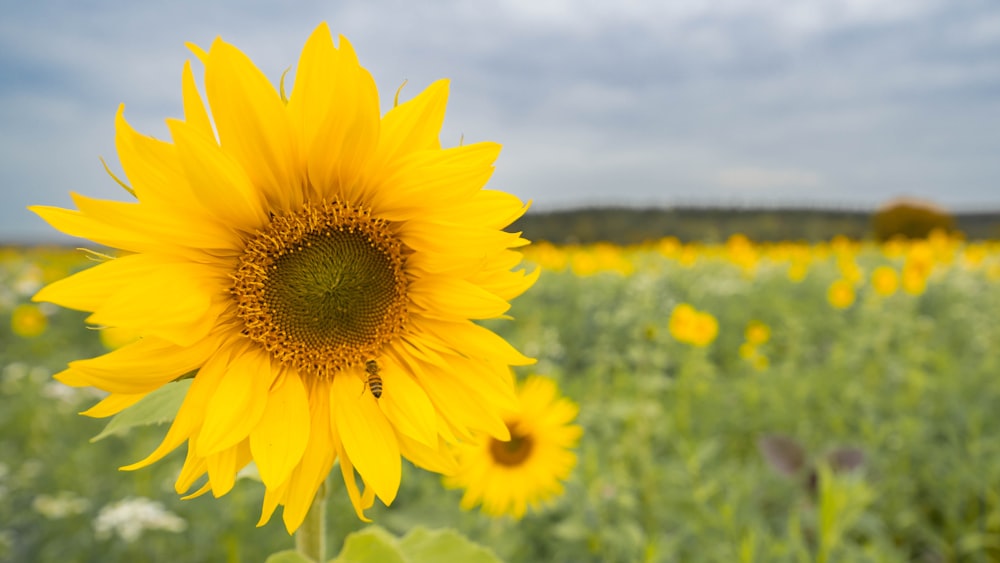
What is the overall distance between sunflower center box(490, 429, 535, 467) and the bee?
1.54 metres

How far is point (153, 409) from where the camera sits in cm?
92

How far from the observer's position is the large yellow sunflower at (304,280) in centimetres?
84

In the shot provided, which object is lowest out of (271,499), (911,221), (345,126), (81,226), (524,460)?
(911,221)

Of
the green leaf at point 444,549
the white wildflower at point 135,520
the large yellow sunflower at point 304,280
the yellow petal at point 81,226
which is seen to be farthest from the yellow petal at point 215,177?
the white wildflower at point 135,520

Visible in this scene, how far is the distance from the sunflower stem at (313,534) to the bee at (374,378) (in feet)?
0.49

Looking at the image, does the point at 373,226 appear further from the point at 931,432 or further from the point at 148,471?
the point at 931,432

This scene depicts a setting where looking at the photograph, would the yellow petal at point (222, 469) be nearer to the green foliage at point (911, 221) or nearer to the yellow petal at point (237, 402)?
the yellow petal at point (237, 402)

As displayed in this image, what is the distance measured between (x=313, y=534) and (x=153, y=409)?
0.29 meters

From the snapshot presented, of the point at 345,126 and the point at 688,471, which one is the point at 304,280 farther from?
the point at 688,471

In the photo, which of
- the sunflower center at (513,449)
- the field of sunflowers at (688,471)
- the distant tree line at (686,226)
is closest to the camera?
the sunflower center at (513,449)

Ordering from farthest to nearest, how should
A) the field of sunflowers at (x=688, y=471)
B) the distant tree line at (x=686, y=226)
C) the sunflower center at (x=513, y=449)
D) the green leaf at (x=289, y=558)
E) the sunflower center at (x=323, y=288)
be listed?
the distant tree line at (x=686, y=226) → the field of sunflowers at (x=688, y=471) → the sunflower center at (x=513, y=449) → the sunflower center at (x=323, y=288) → the green leaf at (x=289, y=558)

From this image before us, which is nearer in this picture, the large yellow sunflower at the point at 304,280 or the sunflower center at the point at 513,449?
the large yellow sunflower at the point at 304,280

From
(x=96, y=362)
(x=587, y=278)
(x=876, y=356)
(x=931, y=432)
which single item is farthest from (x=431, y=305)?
(x=587, y=278)

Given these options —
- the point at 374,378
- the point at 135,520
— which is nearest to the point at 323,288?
the point at 374,378
